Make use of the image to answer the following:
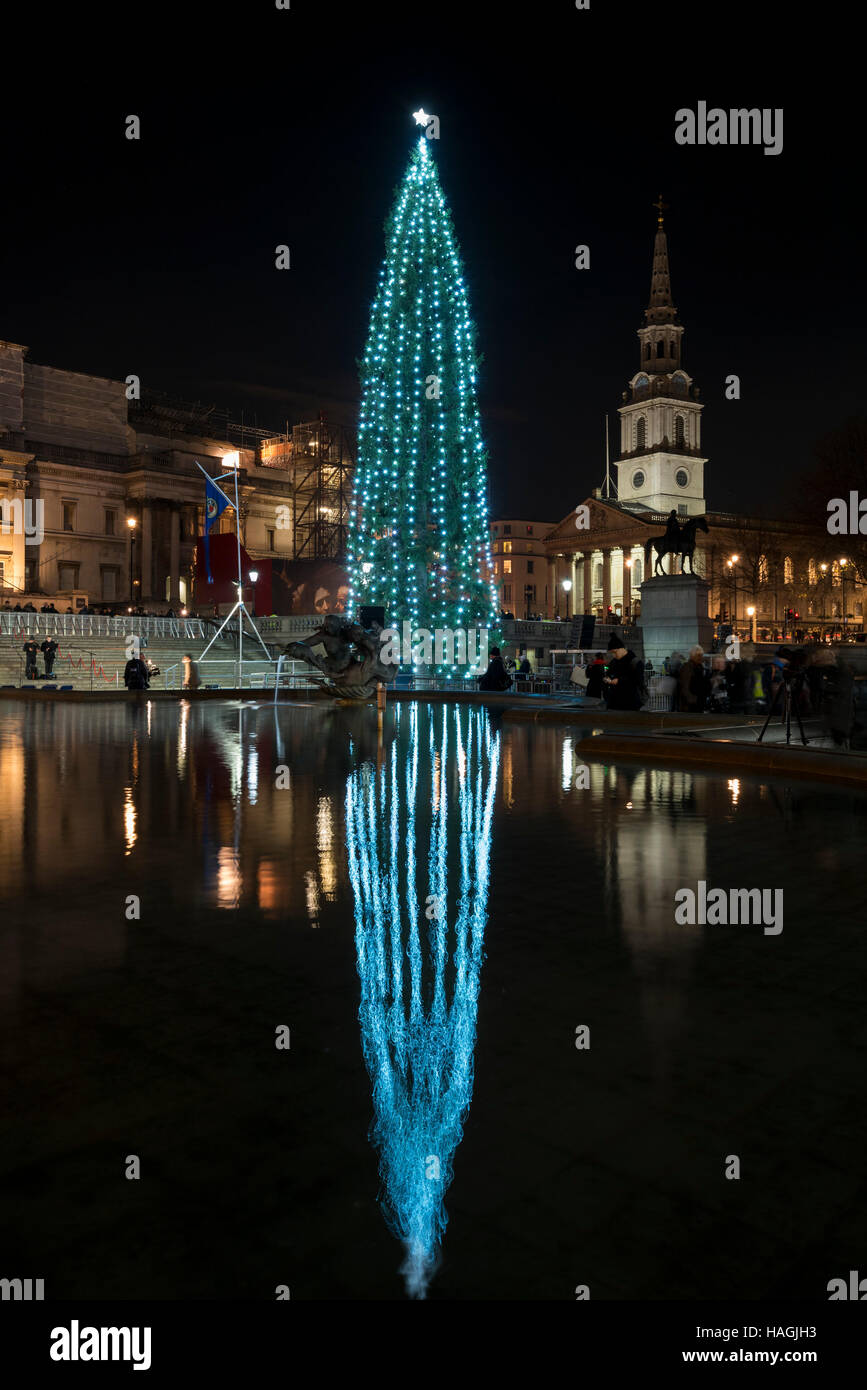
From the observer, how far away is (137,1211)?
2480 mm

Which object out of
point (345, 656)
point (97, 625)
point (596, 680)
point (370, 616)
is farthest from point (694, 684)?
point (97, 625)

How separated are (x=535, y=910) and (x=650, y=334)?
113 metres

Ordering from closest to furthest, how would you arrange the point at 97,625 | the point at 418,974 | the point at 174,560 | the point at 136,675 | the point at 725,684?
the point at 418,974 < the point at 725,684 < the point at 136,675 < the point at 97,625 < the point at 174,560

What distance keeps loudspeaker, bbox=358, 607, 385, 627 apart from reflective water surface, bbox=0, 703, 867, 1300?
58.1 ft

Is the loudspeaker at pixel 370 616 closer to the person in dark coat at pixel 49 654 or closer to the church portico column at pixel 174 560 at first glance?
the person in dark coat at pixel 49 654

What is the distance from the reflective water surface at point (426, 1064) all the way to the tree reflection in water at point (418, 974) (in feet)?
0.05

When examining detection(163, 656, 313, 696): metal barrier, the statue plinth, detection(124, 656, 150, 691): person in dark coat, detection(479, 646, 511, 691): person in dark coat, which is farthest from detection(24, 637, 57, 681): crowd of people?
the statue plinth

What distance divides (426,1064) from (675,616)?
2439cm

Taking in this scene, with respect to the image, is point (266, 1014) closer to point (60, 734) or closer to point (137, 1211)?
point (137, 1211)

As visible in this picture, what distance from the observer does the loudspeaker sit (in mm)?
25000

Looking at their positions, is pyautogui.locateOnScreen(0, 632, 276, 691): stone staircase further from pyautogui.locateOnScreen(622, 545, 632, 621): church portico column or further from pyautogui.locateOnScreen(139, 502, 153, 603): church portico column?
pyautogui.locateOnScreen(622, 545, 632, 621): church portico column

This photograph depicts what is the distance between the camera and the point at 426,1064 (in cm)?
339

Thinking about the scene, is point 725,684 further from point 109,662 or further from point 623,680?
point 109,662
